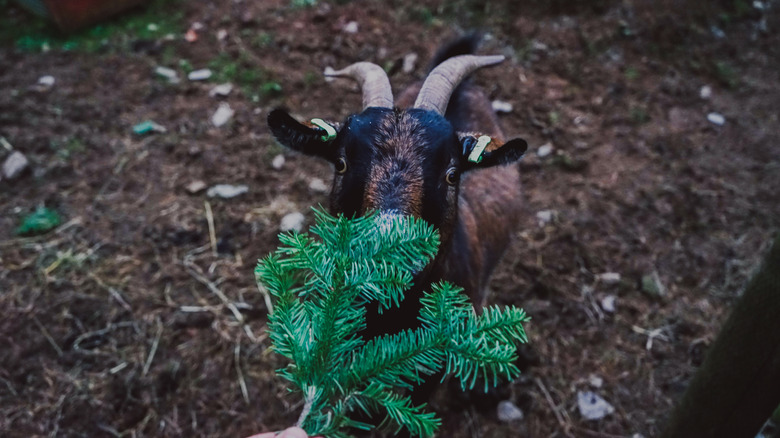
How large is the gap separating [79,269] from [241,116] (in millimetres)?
1949

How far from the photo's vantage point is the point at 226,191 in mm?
4395

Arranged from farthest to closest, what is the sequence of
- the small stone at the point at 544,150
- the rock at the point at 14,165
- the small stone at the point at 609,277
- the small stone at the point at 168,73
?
the small stone at the point at 168,73 < the small stone at the point at 544,150 < the rock at the point at 14,165 < the small stone at the point at 609,277

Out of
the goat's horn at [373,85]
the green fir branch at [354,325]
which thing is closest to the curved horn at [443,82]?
the goat's horn at [373,85]

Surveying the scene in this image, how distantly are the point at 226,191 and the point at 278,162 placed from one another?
0.52 m

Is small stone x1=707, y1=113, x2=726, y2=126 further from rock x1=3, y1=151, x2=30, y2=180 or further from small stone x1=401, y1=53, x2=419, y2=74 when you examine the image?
rock x1=3, y1=151, x2=30, y2=180

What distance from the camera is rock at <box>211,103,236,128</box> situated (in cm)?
495

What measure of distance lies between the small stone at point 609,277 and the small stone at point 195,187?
3197 mm

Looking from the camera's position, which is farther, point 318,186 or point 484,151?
point 318,186

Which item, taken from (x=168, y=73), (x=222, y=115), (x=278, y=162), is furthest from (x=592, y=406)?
(x=168, y=73)

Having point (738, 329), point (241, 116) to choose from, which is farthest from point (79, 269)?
point (738, 329)

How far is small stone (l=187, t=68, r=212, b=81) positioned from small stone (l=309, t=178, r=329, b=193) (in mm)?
1848

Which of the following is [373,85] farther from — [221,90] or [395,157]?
[221,90]

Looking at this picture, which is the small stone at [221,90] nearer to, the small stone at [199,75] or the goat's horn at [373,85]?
the small stone at [199,75]

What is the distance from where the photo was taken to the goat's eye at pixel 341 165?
2385mm
